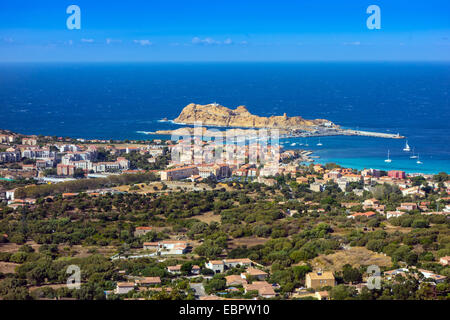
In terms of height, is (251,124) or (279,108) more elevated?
(279,108)

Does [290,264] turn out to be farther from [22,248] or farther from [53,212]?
[53,212]

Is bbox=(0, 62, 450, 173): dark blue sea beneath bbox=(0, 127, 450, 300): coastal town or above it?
above

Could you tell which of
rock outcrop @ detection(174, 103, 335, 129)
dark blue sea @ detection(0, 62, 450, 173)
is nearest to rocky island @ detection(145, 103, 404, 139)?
rock outcrop @ detection(174, 103, 335, 129)

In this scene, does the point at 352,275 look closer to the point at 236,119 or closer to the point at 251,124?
the point at 251,124

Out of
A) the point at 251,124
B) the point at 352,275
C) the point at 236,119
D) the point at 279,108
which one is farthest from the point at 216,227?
the point at 279,108

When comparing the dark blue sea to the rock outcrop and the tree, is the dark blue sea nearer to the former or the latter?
the rock outcrop

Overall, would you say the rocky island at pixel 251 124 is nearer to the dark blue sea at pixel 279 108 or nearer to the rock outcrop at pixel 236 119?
the rock outcrop at pixel 236 119

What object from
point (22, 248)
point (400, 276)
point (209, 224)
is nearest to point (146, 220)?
point (209, 224)
